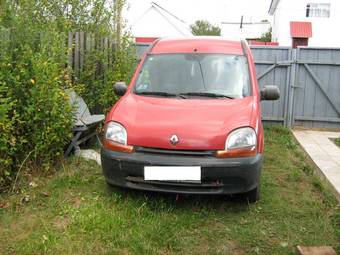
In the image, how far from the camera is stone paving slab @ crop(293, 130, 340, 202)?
5902mm

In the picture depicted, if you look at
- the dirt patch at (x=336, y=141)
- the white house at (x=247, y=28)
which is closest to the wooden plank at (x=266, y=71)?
the dirt patch at (x=336, y=141)

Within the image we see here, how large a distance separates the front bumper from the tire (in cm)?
24

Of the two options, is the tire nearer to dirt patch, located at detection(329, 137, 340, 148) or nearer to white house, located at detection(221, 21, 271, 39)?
dirt patch, located at detection(329, 137, 340, 148)

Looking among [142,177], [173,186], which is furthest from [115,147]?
[173,186]

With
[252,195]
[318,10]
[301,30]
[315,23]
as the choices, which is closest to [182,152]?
[252,195]

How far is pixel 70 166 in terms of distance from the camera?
5.29 m

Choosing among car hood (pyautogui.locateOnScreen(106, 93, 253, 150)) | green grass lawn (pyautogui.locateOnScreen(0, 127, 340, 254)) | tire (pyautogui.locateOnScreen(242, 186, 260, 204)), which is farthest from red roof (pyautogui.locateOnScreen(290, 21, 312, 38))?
tire (pyautogui.locateOnScreen(242, 186, 260, 204))

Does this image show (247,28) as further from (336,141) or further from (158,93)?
(158,93)

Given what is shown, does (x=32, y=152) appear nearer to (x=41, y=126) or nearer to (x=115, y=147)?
(x=41, y=126)

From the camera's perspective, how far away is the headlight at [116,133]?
14.0 ft

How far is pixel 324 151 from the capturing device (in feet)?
25.0

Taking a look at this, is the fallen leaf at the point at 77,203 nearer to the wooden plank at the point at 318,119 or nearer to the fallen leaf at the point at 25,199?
the fallen leaf at the point at 25,199

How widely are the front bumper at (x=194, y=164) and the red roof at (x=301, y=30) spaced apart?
83.4 feet

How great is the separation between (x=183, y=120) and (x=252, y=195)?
1130mm
